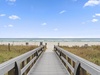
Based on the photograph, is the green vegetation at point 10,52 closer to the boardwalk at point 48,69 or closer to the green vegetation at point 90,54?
the boardwalk at point 48,69

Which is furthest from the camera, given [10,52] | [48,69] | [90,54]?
[10,52]

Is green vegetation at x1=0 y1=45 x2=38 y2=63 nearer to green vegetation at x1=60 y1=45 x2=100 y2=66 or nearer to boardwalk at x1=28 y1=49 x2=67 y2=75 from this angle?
boardwalk at x1=28 y1=49 x2=67 y2=75

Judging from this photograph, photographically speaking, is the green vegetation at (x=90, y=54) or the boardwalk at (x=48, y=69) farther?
the green vegetation at (x=90, y=54)

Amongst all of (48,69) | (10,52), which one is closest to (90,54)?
(10,52)

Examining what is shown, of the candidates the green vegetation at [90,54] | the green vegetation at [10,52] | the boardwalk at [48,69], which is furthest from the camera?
the green vegetation at [10,52]

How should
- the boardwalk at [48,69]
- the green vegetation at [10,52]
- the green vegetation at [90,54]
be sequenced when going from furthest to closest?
1. the green vegetation at [10,52]
2. the green vegetation at [90,54]
3. the boardwalk at [48,69]

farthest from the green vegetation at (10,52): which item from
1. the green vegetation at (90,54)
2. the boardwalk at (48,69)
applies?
the green vegetation at (90,54)

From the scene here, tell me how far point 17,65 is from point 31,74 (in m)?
3.15

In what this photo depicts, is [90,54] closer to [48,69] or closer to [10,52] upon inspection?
[10,52]

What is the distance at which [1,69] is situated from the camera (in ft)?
11.6

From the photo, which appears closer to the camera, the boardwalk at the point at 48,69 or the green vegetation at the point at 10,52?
the boardwalk at the point at 48,69

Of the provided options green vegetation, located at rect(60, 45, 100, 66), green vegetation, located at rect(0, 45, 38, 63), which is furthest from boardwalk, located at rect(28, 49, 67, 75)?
green vegetation, located at rect(0, 45, 38, 63)

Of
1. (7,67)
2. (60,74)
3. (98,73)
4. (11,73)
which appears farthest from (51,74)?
(98,73)

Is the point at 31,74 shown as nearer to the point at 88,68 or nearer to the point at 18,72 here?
the point at 18,72
